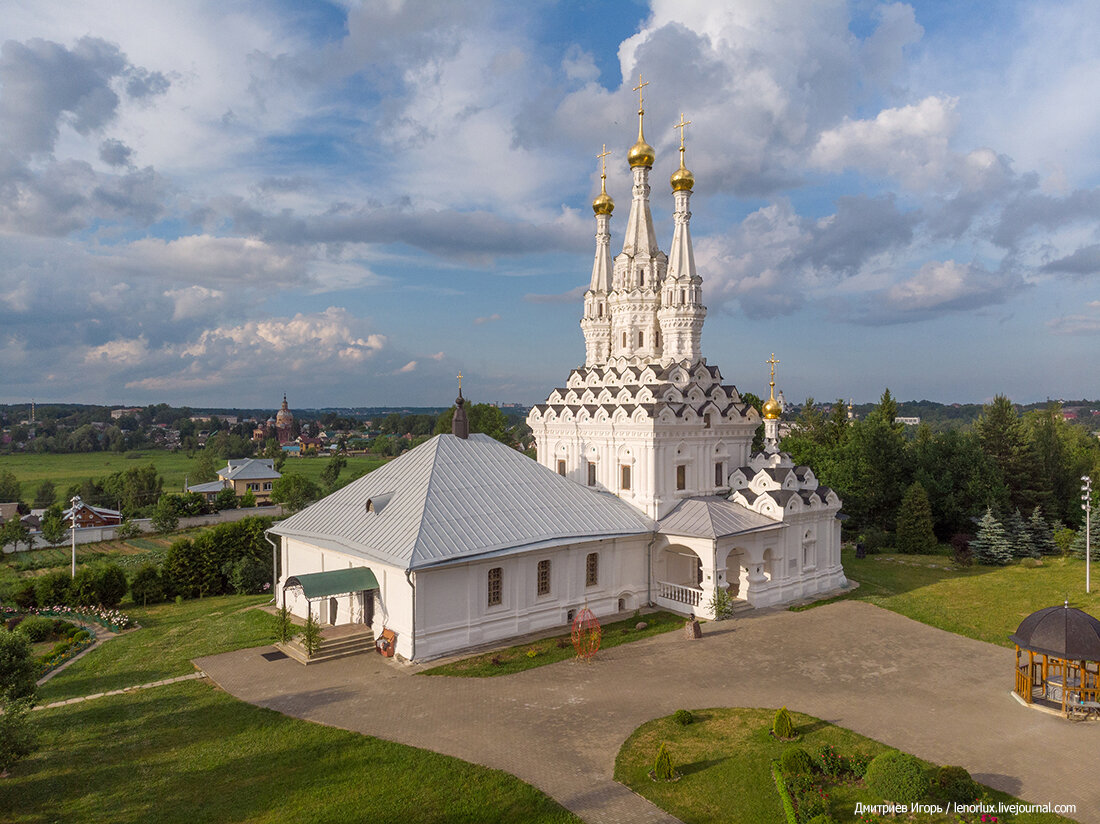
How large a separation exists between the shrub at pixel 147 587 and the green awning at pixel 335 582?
42.0 feet

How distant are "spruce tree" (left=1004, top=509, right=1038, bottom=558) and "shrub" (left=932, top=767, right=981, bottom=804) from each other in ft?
94.4

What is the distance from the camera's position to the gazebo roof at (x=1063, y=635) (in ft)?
48.5

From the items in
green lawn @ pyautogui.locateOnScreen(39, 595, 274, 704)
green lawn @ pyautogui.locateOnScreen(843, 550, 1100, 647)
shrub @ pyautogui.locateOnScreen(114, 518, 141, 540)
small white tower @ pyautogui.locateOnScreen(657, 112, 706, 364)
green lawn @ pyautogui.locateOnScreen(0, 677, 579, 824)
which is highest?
small white tower @ pyautogui.locateOnScreen(657, 112, 706, 364)

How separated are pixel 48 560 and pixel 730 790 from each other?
47742 millimetres

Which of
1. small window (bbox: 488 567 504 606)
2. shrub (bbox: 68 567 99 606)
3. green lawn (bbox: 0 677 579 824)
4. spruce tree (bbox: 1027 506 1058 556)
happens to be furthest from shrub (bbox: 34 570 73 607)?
spruce tree (bbox: 1027 506 1058 556)

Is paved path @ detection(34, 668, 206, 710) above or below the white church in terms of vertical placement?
below

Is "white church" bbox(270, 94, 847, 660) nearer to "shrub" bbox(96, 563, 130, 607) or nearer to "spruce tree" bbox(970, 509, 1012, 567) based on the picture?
"shrub" bbox(96, 563, 130, 607)

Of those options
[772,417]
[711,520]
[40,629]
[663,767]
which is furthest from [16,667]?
[772,417]

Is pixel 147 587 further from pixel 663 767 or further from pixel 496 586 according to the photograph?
pixel 663 767

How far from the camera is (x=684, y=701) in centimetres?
1638

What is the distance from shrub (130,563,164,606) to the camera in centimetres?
2803

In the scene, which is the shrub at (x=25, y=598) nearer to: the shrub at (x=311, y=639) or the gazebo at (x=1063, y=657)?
the shrub at (x=311, y=639)

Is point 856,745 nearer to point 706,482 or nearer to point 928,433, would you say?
point 706,482

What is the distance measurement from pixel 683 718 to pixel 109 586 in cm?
2438
